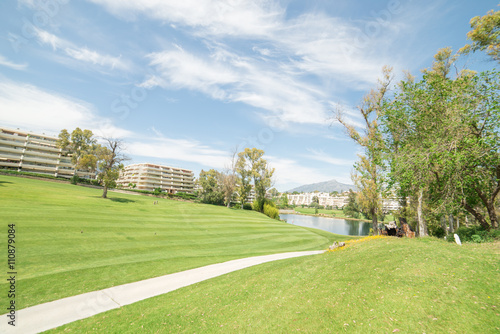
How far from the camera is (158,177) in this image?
114500 mm

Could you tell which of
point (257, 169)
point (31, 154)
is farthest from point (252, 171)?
point (31, 154)

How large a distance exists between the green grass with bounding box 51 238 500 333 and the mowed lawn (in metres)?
3.65

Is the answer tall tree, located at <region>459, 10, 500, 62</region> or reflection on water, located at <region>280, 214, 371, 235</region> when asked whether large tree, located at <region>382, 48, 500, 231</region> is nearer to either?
tall tree, located at <region>459, 10, 500, 62</region>

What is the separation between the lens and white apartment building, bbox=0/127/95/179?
68.0 meters

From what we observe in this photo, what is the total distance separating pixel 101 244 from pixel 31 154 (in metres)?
84.7

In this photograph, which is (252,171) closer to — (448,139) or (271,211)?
(271,211)

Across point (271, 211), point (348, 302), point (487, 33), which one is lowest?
point (271, 211)

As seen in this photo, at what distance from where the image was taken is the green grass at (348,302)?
5551 millimetres

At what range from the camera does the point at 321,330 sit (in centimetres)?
566

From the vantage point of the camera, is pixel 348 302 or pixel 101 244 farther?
pixel 101 244

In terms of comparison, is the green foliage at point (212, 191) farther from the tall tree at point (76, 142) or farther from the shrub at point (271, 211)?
the tall tree at point (76, 142)

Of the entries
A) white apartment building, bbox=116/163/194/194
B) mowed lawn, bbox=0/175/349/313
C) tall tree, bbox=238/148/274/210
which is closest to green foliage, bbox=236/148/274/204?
tall tree, bbox=238/148/274/210

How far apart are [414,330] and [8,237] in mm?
19242

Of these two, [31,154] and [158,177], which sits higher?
[31,154]
